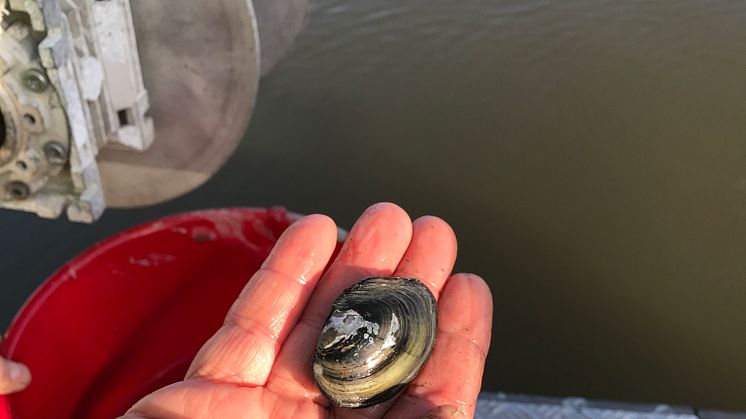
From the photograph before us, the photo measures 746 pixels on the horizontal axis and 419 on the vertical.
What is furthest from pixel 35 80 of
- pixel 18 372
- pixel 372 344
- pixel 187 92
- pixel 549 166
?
pixel 549 166

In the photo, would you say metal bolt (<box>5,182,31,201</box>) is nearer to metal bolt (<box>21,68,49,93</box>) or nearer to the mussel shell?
metal bolt (<box>21,68,49,93</box>)

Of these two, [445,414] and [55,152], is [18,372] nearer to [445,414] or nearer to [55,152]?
[55,152]

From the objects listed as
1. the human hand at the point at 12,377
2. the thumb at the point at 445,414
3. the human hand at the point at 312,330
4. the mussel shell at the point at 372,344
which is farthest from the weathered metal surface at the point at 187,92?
the thumb at the point at 445,414

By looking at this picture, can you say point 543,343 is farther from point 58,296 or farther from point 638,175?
point 58,296

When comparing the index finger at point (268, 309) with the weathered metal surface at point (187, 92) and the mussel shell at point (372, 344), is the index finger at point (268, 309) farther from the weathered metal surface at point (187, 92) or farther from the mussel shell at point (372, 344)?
the weathered metal surface at point (187, 92)

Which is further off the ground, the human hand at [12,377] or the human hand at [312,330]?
the human hand at [312,330]

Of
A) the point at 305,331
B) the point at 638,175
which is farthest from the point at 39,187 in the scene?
the point at 638,175
